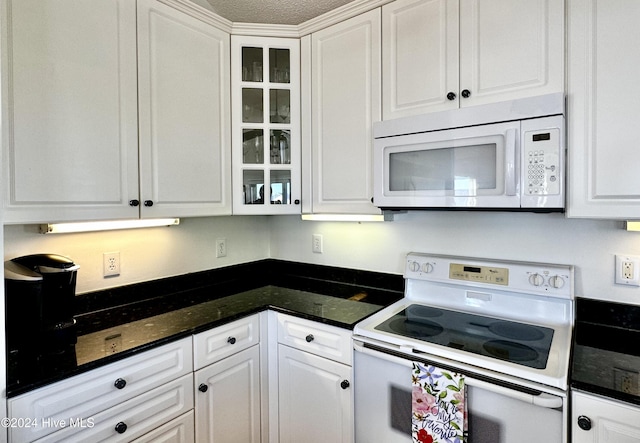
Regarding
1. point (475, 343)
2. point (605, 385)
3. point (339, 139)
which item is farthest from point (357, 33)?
point (605, 385)

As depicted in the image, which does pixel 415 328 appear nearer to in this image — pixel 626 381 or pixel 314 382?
pixel 314 382

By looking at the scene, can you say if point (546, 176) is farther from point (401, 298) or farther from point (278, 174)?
point (278, 174)

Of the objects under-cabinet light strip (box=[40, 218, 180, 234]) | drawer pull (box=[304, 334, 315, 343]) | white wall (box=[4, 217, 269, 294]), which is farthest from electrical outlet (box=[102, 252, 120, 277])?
drawer pull (box=[304, 334, 315, 343])

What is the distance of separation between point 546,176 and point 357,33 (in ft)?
3.50

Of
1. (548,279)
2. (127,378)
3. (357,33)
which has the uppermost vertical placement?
(357,33)

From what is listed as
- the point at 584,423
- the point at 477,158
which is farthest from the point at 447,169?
the point at 584,423

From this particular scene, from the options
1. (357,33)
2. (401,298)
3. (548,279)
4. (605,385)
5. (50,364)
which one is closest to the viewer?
(605,385)

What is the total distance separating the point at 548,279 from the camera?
151cm

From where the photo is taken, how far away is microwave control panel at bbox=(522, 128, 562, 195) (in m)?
1.24

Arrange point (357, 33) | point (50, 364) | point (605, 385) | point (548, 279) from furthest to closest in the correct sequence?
point (357, 33) → point (548, 279) → point (50, 364) → point (605, 385)

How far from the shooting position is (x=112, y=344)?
4.29 feet

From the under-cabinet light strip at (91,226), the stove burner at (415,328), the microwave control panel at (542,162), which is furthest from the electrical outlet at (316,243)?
the microwave control panel at (542,162)

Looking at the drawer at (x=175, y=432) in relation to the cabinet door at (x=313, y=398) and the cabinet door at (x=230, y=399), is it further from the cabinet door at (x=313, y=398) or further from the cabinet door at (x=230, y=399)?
the cabinet door at (x=313, y=398)

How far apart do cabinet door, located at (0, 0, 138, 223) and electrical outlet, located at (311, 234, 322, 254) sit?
43.5 inches
